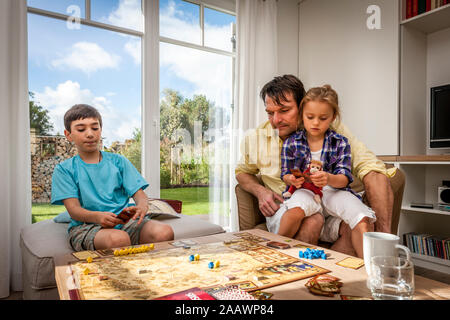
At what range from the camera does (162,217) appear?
6.47 feet

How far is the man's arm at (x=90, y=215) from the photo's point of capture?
52.1 inches

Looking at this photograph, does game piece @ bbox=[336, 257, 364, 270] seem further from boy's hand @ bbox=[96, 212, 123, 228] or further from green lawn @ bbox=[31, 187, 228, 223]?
green lawn @ bbox=[31, 187, 228, 223]

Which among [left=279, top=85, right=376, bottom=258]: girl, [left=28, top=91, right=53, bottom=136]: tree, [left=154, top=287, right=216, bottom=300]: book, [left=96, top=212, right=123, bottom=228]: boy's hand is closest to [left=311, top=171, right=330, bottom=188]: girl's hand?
[left=279, top=85, right=376, bottom=258]: girl

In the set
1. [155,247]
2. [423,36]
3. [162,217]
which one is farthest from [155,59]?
[423,36]

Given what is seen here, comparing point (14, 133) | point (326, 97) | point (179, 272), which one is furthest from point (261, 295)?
point (14, 133)

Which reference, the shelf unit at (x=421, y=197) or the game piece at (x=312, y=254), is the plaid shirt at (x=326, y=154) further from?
the shelf unit at (x=421, y=197)

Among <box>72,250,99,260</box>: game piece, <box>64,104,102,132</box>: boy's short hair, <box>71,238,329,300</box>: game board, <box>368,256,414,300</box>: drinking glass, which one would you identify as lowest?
<box>72,250,99,260</box>: game piece

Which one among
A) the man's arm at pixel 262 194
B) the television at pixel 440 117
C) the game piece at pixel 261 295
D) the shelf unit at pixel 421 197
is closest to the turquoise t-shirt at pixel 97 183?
the man's arm at pixel 262 194

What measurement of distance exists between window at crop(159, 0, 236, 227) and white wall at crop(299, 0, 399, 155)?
83cm

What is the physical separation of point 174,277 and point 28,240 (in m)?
1.09

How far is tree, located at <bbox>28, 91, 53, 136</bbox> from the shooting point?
7.50 ft

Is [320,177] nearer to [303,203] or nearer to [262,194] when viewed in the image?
[303,203]

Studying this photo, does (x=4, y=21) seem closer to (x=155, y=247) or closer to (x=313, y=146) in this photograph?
(x=155, y=247)

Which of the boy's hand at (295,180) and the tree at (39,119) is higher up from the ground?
the tree at (39,119)
